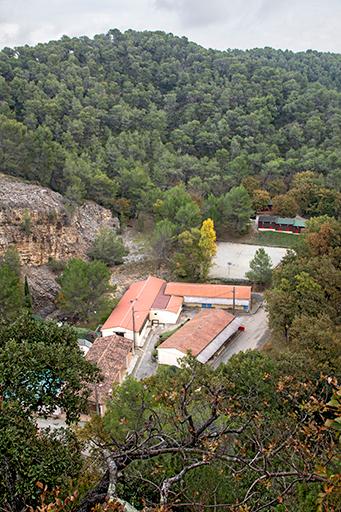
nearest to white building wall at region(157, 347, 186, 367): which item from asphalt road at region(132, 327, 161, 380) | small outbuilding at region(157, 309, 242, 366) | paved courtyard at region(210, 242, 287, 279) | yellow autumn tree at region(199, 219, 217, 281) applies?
small outbuilding at region(157, 309, 242, 366)

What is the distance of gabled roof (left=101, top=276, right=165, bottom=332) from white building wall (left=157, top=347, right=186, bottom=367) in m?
1.98

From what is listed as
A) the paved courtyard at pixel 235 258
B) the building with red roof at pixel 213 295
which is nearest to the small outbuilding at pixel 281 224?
the paved courtyard at pixel 235 258

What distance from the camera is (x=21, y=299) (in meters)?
18.6

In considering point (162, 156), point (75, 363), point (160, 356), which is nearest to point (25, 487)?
point (75, 363)

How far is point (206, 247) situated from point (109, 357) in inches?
353

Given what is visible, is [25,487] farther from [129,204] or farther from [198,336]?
[129,204]

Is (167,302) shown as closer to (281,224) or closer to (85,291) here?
(85,291)

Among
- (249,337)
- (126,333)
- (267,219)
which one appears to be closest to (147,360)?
(126,333)

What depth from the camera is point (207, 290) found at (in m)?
23.5

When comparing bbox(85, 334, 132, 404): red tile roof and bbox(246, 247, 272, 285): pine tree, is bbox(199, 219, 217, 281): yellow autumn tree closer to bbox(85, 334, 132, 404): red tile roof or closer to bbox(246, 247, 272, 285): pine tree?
bbox(246, 247, 272, 285): pine tree

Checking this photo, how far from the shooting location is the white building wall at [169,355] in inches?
703

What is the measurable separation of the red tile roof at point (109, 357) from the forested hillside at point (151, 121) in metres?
12.1

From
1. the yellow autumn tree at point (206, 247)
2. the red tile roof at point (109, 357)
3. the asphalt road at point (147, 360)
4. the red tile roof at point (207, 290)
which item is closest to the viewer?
the red tile roof at point (109, 357)

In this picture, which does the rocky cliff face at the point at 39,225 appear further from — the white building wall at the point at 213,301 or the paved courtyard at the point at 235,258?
the paved courtyard at the point at 235,258
